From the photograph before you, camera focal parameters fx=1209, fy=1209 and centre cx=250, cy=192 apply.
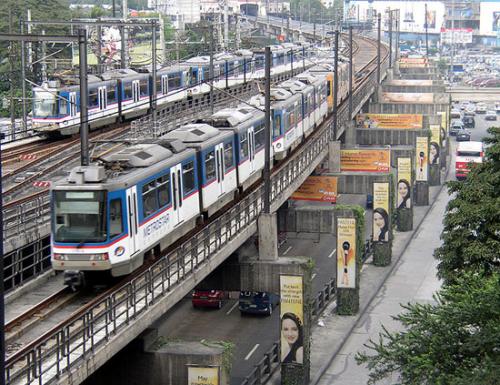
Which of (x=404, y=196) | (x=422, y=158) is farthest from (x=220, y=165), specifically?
(x=422, y=158)

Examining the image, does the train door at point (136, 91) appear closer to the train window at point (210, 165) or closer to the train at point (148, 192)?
the train at point (148, 192)

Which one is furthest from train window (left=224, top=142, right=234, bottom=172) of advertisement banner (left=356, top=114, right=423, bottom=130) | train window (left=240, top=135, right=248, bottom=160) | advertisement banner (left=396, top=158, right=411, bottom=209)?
advertisement banner (left=356, top=114, right=423, bottom=130)

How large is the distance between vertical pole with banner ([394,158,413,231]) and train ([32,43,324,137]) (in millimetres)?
11386

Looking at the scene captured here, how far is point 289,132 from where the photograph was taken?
55844mm

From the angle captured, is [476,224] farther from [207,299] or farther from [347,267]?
[207,299]

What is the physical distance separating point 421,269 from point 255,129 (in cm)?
1940

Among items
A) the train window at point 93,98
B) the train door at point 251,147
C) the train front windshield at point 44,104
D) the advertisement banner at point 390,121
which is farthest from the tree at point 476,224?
the advertisement banner at point 390,121

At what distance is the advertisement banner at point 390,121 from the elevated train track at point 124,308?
42.1m

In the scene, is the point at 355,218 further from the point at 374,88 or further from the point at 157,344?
the point at 374,88

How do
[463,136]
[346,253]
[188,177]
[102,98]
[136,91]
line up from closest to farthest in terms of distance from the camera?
[188,177] < [346,253] < [102,98] < [136,91] < [463,136]

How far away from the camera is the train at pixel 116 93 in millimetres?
54625

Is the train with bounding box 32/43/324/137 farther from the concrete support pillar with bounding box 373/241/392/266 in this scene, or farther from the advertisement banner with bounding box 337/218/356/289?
the concrete support pillar with bounding box 373/241/392/266

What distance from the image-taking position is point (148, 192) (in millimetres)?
31625

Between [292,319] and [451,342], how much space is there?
45.5 feet
